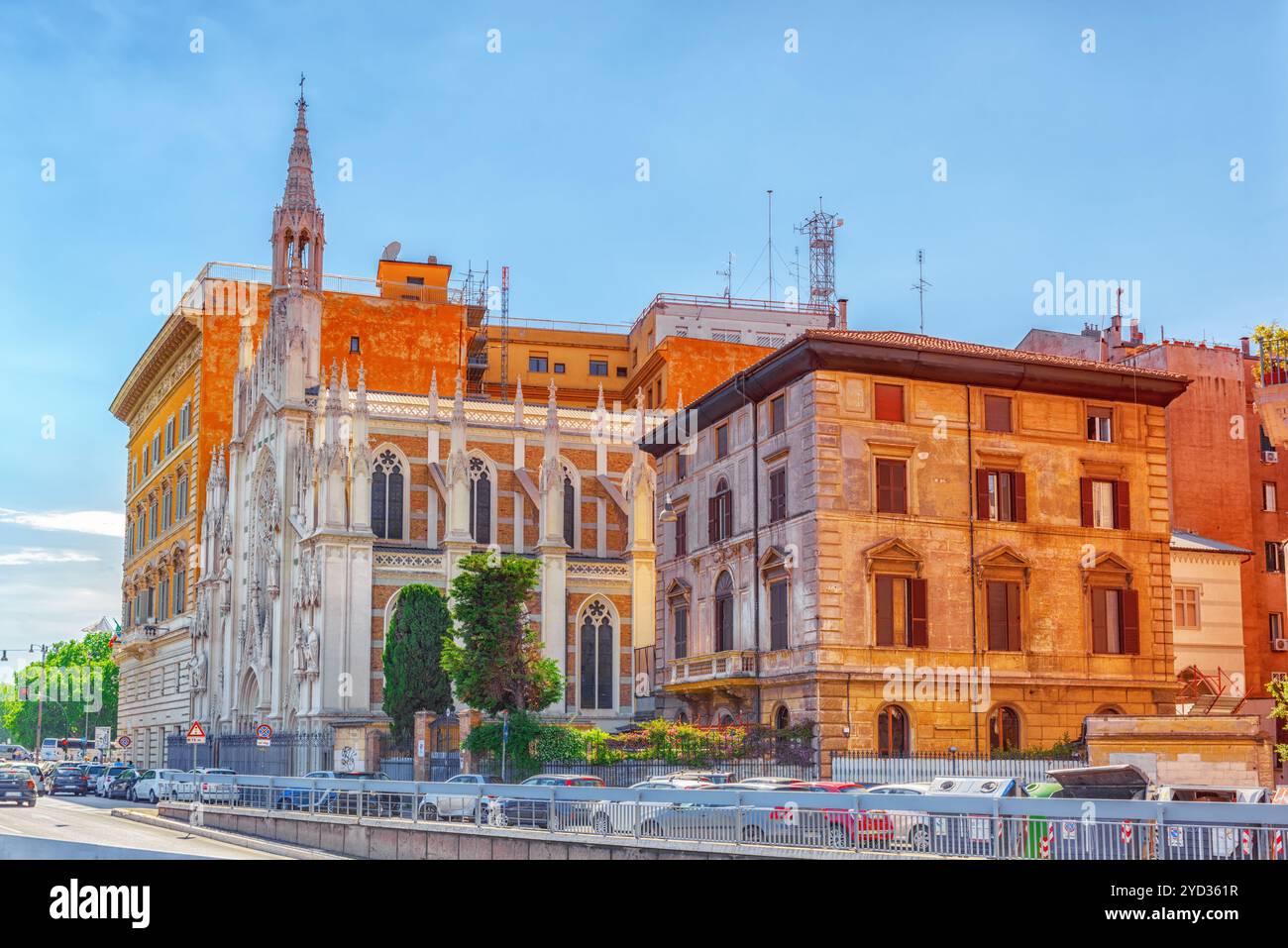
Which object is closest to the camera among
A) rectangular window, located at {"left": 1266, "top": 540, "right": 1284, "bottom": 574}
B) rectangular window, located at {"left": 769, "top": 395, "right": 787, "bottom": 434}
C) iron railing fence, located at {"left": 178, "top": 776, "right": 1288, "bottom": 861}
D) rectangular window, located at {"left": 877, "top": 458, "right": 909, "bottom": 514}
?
iron railing fence, located at {"left": 178, "top": 776, "right": 1288, "bottom": 861}

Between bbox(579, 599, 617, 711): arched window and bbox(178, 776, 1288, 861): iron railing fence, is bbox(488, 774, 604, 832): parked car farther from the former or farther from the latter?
bbox(579, 599, 617, 711): arched window

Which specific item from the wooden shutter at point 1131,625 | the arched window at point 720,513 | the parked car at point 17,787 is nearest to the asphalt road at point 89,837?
the parked car at point 17,787

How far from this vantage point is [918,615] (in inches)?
1597

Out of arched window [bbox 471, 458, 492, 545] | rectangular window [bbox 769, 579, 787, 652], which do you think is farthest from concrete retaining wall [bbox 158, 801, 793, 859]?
arched window [bbox 471, 458, 492, 545]

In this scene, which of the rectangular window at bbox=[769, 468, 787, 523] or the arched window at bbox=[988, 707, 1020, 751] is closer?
the arched window at bbox=[988, 707, 1020, 751]

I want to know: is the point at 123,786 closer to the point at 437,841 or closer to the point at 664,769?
the point at 664,769

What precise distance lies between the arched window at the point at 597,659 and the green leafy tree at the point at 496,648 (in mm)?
16769

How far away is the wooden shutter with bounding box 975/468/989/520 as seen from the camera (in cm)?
4166

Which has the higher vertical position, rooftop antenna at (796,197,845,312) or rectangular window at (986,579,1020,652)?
rooftop antenna at (796,197,845,312)

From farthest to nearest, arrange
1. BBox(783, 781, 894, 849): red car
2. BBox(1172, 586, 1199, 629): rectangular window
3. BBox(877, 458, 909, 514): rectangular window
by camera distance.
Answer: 1. BBox(1172, 586, 1199, 629): rectangular window
2. BBox(877, 458, 909, 514): rectangular window
3. BBox(783, 781, 894, 849): red car

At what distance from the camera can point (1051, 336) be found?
60125mm

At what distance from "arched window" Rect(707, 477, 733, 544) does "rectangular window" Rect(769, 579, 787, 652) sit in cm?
335

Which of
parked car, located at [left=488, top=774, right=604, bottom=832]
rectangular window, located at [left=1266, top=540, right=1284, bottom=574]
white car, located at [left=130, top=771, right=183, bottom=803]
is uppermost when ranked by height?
rectangular window, located at [left=1266, top=540, right=1284, bottom=574]

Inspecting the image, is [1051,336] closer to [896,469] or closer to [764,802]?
[896,469]
